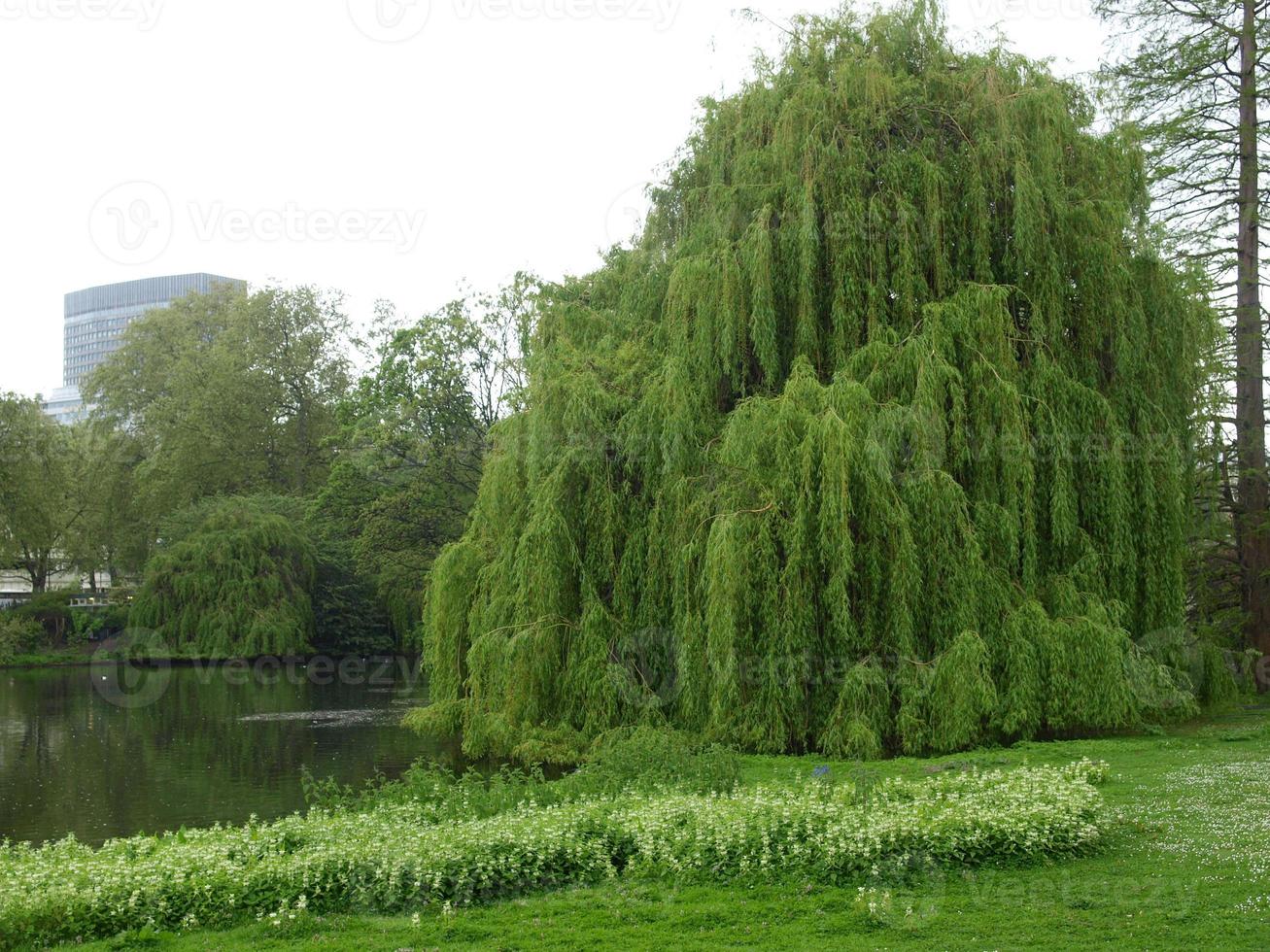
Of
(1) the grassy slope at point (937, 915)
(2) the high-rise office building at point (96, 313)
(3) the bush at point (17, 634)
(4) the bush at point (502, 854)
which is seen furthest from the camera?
(2) the high-rise office building at point (96, 313)

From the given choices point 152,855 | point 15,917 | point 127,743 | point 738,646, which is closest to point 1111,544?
point 738,646

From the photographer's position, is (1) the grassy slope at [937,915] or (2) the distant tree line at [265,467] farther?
(2) the distant tree line at [265,467]

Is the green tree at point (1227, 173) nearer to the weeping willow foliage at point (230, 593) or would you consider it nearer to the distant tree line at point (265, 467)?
the distant tree line at point (265, 467)

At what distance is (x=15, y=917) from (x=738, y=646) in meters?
8.11

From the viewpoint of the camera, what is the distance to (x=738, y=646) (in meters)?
13.2

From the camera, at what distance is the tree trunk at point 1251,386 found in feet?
57.6

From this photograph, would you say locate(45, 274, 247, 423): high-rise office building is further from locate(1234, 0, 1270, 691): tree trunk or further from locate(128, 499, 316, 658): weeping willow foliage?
locate(1234, 0, 1270, 691): tree trunk

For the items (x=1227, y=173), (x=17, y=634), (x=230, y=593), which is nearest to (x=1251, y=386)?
(x=1227, y=173)

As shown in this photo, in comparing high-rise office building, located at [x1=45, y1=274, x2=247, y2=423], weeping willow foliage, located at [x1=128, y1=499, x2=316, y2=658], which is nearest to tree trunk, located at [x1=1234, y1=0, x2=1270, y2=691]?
weeping willow foliage, located at [x1=128, y1=499, x2=316, y2=658]

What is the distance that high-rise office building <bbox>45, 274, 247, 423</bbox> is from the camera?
143625 mm

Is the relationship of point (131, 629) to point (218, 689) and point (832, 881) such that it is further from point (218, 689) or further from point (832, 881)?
point (832, 881)

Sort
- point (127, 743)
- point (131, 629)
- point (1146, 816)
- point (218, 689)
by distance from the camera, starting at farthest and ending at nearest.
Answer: point (131, 629), point (218, 689), point (127, 743), point (1146, 816)

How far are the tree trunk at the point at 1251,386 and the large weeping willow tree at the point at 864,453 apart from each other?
9.13ft

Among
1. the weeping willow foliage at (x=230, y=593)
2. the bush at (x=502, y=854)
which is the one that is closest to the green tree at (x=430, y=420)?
the weeping willow foliage at (x=230, y=593)
